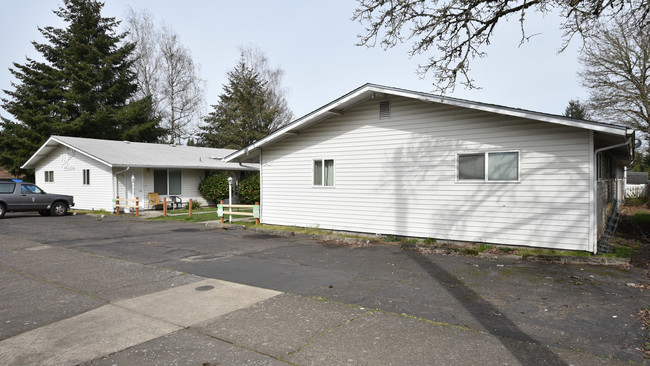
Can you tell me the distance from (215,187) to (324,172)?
13681 mm

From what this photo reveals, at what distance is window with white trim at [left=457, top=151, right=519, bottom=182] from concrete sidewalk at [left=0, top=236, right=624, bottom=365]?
6.26m

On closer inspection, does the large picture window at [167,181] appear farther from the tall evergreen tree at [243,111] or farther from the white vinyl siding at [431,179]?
the tall evergreen tree at [243,111]

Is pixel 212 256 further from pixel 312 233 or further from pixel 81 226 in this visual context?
pixel 81 226

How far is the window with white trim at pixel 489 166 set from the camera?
996 centimetres

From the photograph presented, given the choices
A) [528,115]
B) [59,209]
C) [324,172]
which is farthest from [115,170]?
[528,115]

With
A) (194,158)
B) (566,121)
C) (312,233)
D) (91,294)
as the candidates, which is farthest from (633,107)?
(91,294)

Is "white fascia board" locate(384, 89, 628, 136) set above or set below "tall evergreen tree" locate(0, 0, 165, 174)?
below

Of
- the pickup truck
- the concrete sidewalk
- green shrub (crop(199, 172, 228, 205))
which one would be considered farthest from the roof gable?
the pickup truck

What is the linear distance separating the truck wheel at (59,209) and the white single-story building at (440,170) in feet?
41.4

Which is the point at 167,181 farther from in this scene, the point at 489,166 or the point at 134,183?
the point at 489,166

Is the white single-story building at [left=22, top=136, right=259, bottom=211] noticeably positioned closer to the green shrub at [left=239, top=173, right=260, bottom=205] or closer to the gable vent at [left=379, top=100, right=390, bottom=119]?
the green shrub at [left=239, top=173, right=260, bottom=205]

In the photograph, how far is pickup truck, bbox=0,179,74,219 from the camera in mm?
19531

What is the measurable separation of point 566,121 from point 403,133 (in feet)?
14.1

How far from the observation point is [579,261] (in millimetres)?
8500
